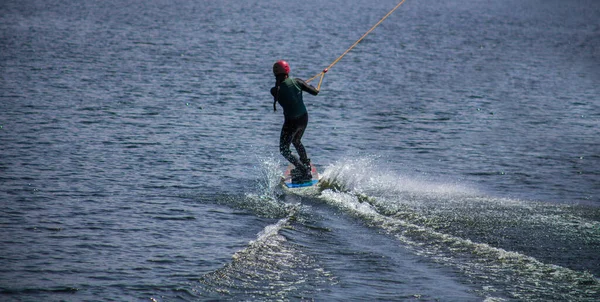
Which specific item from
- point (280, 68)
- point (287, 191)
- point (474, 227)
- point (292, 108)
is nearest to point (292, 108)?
point (292, 108)

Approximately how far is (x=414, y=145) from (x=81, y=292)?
46.5ft

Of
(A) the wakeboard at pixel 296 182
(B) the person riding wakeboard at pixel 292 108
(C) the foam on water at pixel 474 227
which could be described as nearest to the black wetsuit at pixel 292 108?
(B) the person riding wakeboard at pixel 292 108

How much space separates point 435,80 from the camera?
39531 millimetres

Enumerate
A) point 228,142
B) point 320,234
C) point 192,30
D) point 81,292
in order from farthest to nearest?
1. point 192,30
2. point 228,142
3. point 320,234
4. point 81,292

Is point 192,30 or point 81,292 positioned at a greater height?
point 192,30

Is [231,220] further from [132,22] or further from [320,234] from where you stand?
[132,22]

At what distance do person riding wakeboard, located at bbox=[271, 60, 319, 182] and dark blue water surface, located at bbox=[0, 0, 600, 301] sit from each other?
54cm

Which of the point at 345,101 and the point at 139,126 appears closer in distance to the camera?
A: the point at 139,126

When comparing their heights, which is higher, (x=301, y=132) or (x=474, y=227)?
(x=301, y=132)

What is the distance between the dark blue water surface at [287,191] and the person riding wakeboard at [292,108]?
54 cm

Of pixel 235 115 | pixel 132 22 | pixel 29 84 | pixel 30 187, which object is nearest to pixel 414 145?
pixel 235 115

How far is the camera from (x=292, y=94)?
15578mm

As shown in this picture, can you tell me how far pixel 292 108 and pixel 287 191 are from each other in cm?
182

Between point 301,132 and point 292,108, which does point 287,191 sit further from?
point 292,108
